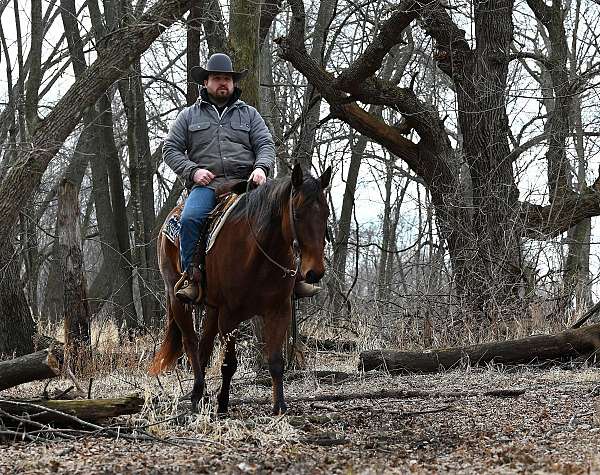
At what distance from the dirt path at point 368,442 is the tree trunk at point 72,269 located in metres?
4.90

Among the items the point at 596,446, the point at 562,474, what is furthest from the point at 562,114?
the point at 562,474

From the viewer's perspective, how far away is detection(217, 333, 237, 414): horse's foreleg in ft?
26.9

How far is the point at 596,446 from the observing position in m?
5.92

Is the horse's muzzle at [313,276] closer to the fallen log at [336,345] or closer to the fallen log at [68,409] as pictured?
the fallen log at [68,409]

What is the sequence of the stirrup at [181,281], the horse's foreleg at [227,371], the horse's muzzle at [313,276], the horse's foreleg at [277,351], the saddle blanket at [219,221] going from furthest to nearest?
the stirrup at [181,281] < the horse's foreleg at [227,371] < the saddle blanket at [219,221] < the horse's foreleg at [277,351] < the horse's muzzle at [313,276]

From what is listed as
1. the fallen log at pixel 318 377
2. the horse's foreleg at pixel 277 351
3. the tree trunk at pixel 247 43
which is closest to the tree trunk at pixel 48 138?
the tree trunk at pixel 247 43

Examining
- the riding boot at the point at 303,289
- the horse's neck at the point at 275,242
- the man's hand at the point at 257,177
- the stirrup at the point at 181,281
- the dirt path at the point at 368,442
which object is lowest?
the dirt path at the point at 368,442

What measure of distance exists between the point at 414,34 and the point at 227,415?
16.3 metres

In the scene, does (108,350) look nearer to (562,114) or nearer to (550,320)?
(550,320)

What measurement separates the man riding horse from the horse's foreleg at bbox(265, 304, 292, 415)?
1.06 m

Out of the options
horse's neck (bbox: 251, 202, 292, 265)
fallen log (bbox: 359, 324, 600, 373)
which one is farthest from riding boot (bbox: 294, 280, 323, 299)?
fallen log (bbox: 359, 324, 600, 373)

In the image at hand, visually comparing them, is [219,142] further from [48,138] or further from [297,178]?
[48,138]

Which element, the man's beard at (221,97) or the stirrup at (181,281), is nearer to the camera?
the stirrup at (181,281)

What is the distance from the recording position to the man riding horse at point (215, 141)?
8.48 metres
